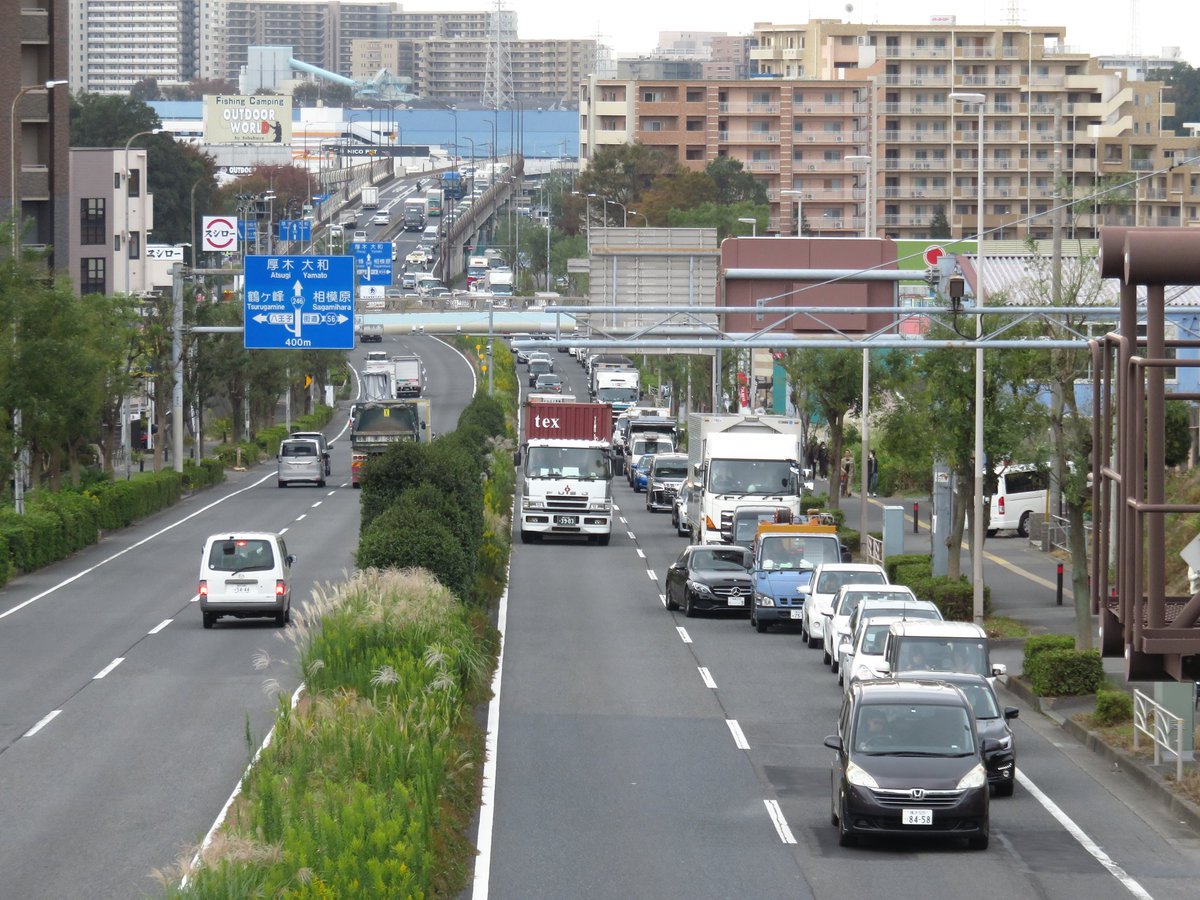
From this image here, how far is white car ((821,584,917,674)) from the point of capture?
27406mm

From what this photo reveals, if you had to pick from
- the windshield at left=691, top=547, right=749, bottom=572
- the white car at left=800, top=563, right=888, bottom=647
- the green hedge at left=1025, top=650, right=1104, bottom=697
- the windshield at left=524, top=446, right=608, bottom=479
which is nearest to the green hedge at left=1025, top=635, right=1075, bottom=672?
the green hedge at left=1025, top=650, right=1104, bottom=697

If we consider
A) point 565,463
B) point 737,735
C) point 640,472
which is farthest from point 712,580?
point 640,472

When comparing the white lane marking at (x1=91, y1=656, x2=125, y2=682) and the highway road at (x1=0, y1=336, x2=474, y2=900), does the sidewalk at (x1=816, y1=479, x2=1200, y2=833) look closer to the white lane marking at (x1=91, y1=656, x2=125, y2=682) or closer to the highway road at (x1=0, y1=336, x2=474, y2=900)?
the highway road at (x1=0, y1=336, x2=474, y2=900)

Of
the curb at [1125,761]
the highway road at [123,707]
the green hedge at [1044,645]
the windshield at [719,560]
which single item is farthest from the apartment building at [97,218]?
the curb at [1125,761]

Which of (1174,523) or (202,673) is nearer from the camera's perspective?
(202,673)

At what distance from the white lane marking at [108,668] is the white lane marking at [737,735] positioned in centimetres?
953

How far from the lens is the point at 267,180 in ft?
566

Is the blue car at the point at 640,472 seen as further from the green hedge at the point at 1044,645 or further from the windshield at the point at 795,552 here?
the green hedge at the point at 1044,645

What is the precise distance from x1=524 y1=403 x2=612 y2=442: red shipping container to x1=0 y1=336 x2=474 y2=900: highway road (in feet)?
32.0

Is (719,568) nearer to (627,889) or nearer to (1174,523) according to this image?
(1174,523)

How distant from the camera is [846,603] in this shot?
27.9m

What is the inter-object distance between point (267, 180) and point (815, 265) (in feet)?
473

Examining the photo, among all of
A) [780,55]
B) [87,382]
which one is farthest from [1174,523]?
[780,55]

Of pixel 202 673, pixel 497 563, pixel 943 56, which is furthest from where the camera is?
pixel 943 56
